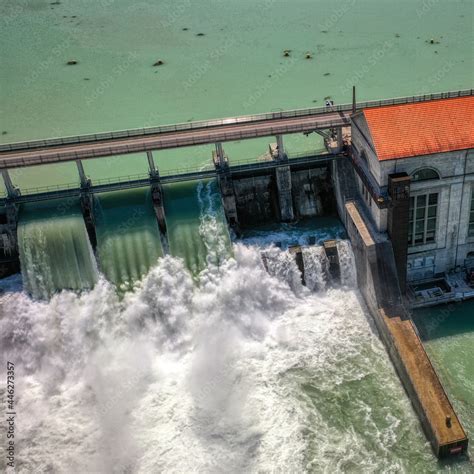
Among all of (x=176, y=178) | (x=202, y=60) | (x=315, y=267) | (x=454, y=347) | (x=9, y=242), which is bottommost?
(x=454, y=347)

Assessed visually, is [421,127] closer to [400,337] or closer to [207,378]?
[400,337]

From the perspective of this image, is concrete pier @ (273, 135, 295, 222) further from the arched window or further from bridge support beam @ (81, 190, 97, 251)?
bridge support beam @ (81, 190, 97, 251)

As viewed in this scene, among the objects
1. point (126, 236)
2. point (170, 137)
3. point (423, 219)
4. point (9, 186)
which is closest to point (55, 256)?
point (126, 236)

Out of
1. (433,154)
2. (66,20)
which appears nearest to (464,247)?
(433,154)

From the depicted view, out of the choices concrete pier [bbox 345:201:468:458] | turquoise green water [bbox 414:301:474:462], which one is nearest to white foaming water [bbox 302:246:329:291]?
concrete pier [bbox 345:201:468:458]

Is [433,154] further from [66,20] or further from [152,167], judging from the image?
[66,20]

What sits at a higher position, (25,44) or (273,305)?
(25,44)
